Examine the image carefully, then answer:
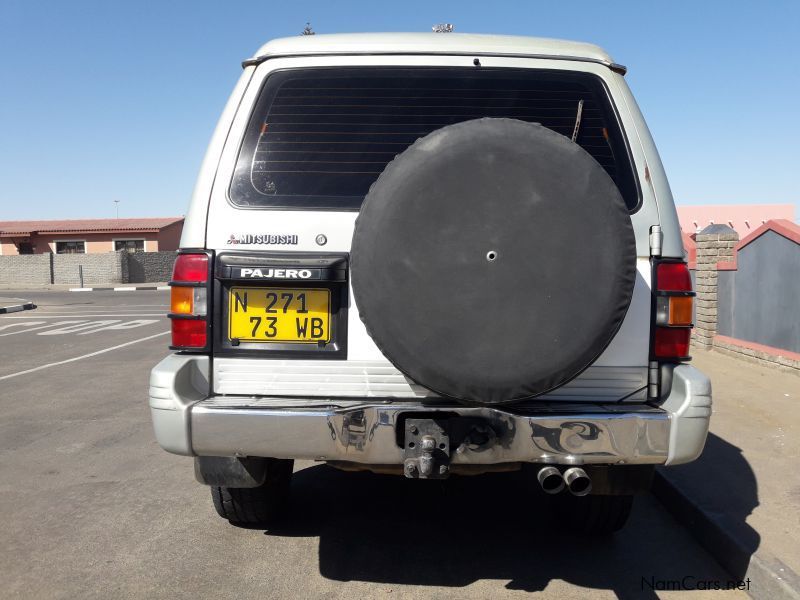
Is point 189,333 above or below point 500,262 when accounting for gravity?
below

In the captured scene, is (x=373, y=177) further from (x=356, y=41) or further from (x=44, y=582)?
(x=44, y=582)

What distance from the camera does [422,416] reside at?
2.60 metres

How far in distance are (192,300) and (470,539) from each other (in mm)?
1929

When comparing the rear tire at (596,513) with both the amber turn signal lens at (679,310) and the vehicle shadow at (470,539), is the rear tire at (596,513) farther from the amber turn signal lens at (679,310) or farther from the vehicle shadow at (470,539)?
the amber turn signal lens at (679,310)

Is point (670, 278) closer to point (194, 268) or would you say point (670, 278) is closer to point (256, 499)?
point (194, 268)

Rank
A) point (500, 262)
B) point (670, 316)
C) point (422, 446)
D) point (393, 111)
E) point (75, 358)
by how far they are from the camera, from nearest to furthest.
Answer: point (500, 262) → point (422, 446) → point (670, 316) → point (393, 111) → point (75, 358)

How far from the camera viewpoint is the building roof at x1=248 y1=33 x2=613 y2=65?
3133mm

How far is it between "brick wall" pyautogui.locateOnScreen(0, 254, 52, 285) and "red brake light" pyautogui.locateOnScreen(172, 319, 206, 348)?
4035cm

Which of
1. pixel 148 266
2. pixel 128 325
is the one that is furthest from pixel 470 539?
pixel 148 266

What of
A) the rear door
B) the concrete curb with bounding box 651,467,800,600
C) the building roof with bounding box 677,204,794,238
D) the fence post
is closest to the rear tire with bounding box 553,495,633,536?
the concrete curb with bounding box 651,467,800,600

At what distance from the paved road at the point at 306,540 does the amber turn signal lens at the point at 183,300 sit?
1259 millimetres

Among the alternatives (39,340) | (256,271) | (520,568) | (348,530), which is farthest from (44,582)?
(39,340)

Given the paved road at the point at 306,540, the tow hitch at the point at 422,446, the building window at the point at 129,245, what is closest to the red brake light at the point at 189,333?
the tow hitch at the point at 422,446

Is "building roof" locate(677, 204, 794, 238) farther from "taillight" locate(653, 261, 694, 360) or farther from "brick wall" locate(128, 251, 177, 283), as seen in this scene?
"taillight" locate(653, 261, 694, 360)
